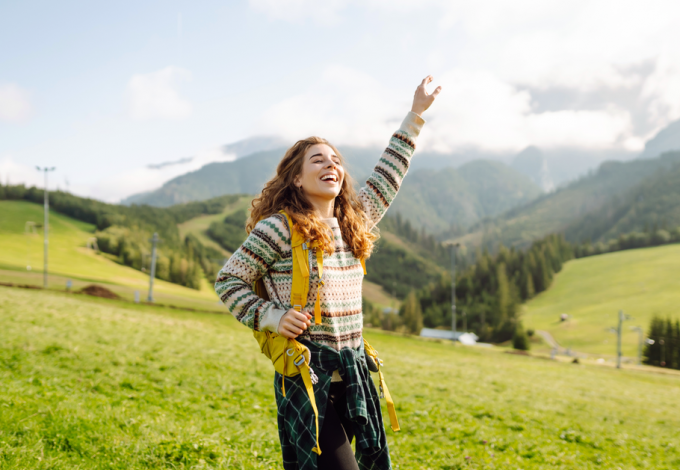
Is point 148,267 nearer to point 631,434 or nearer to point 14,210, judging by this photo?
point 14,210

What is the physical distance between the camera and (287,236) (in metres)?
2.91

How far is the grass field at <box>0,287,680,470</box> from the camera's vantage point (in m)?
5.01

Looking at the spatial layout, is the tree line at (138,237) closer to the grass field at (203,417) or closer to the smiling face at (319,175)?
the grass field at (203,417)

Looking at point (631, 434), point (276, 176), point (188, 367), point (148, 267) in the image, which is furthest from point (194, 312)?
point (148, 267)

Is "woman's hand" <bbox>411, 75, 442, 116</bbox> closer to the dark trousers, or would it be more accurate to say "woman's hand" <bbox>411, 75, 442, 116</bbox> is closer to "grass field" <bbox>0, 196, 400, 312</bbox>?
the dark trousers

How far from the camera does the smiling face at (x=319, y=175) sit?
3.18 metres

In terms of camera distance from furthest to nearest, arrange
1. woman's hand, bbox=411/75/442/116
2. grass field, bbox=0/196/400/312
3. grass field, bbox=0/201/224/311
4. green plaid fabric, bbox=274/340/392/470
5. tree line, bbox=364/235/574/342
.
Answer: tree line, bbox=364/235/574/342
grass field, bbox=0/201/224/311
grass field, bbox=0/196/400/312
woman's hand, bbox=411/75/442/116
green plaid fabric, bbox=274/340/392/470

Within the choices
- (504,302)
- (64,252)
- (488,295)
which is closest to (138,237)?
(64,252)

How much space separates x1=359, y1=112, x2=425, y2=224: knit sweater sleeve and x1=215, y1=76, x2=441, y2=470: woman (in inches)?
19.6

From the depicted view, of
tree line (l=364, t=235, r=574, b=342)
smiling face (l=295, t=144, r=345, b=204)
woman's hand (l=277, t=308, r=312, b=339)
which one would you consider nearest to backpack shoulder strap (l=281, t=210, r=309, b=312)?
woman's hand (l=277, t=308, r=312, b=339)

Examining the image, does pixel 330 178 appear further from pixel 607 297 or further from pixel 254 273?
pixel 607 297

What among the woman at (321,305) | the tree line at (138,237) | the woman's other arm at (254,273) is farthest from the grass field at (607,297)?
the woman's other arm at (254,273)

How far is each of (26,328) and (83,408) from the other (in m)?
9.09

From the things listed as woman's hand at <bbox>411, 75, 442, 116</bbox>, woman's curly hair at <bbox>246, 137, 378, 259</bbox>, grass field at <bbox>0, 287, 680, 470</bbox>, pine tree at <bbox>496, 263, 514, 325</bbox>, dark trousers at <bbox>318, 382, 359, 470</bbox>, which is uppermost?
woman's hand at <bbox>411, 75, 442, 116</bbox>
